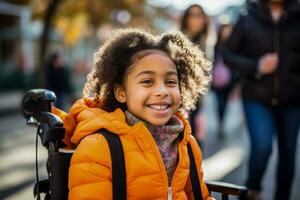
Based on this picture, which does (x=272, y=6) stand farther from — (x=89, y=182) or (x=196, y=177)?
(x=89, y=182)

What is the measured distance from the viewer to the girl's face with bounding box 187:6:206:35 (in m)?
5.88

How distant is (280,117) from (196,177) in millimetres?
1756

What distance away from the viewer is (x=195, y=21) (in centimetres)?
591

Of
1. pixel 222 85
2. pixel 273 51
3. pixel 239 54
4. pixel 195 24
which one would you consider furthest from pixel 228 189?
pixel 222 85

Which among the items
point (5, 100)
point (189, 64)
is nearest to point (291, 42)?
point (189, 64)

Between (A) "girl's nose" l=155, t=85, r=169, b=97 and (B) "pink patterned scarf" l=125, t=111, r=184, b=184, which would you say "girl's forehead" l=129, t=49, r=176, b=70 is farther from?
(B) "pink patterned scarf" l=125, t=111, r=184, b=184

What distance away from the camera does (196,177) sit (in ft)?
9.07

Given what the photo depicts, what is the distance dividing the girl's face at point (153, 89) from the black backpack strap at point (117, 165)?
222 millimetres

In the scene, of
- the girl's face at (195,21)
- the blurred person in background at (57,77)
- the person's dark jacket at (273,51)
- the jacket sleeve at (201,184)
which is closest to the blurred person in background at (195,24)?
the girl's face at (195,21)

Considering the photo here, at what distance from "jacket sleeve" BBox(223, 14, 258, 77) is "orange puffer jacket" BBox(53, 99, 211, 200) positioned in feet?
5.75

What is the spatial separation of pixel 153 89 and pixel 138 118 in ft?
0.54

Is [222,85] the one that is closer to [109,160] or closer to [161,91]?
[161,91]

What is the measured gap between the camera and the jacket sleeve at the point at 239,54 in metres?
4.37

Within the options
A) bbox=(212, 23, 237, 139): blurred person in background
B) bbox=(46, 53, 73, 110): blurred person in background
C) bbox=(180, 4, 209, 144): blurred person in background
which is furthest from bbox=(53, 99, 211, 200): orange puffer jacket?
bbox=(46, 53, 73, 110): blurred person in background
